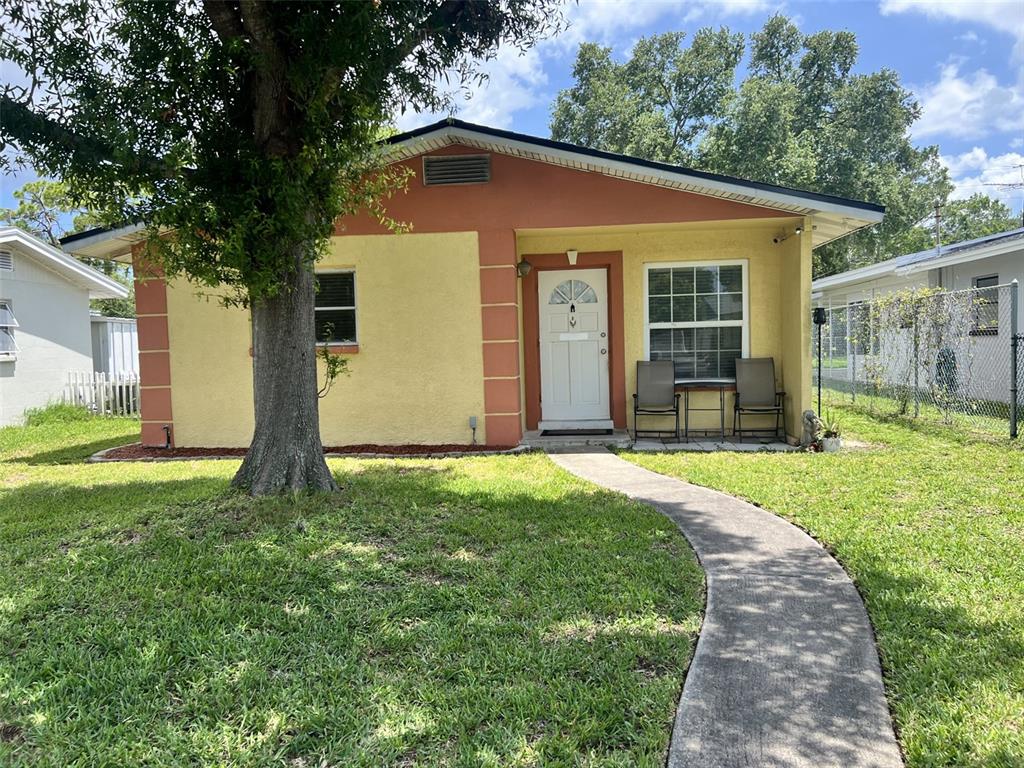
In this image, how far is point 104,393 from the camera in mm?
13812

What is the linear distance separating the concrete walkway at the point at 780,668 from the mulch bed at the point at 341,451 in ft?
13.4

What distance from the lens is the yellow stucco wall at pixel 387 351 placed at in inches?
332

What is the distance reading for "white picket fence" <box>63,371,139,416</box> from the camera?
45.2 feet

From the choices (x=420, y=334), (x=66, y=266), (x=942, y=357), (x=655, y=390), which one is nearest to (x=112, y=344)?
(x=66, y=266)

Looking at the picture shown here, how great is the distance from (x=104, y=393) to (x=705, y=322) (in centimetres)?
1230

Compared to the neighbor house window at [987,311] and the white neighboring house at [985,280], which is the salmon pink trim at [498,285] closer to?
the white neighboring house at [985,280]

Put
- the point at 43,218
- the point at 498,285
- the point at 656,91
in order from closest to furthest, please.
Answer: the point at 498,285, the point at 656,91, the point at 43,218

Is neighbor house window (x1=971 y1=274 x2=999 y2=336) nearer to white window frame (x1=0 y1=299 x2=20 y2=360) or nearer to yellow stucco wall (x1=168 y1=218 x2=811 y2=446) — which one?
yellow stucco wall (x1=168 y1=218 x2=811 y2=446)

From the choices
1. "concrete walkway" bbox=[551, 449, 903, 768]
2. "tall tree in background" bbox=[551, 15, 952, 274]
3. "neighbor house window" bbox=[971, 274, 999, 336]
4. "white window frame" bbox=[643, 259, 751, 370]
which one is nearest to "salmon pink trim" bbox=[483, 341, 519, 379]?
"white window frame" bbox=[643, 259, 751, 370]

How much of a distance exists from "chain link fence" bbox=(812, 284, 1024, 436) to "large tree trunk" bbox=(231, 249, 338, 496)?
273 inches

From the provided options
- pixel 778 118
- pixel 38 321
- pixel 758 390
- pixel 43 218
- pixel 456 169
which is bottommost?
pixel 758 390

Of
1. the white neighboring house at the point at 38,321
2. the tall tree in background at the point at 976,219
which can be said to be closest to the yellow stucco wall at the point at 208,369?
the white neighboring house at the point at 38,321

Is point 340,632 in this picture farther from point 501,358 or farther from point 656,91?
point 656,91

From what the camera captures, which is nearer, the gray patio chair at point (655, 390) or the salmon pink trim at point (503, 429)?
the salmon pink trim at point (503, 429)
